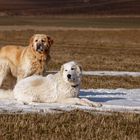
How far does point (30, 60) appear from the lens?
15.3 meters

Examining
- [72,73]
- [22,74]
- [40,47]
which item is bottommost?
[22,74]

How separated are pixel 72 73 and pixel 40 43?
2226mm

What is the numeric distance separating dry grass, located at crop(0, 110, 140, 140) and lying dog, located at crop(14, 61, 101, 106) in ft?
3.40

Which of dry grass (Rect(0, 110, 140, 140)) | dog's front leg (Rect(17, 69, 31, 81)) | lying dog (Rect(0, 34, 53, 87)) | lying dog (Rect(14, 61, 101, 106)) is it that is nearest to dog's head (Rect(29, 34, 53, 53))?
lying dog (Rect(0, 34, 53, 87))

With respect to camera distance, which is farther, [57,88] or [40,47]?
[40,47]

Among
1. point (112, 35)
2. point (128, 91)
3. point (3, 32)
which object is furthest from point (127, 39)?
point (128, 91)

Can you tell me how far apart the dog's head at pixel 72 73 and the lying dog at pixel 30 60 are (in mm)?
2019

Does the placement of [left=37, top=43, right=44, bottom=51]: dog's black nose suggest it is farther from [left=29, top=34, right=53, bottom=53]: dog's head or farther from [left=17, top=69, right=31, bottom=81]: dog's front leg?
[left=17, top=69, right=31, bottom=81]: dog's front leg

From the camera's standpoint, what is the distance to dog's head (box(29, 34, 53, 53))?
14.9 meters

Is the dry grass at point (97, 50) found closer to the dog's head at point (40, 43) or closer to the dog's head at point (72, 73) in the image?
the dog's head at point (40, 43)

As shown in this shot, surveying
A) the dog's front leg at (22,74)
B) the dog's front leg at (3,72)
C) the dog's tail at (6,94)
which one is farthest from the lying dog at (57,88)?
the dog's front leg at (3,72)

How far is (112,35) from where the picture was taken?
56.2m

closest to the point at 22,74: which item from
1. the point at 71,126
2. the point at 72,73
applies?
the point at 72,73

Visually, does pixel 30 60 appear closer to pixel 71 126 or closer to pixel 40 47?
pixel 40 47
